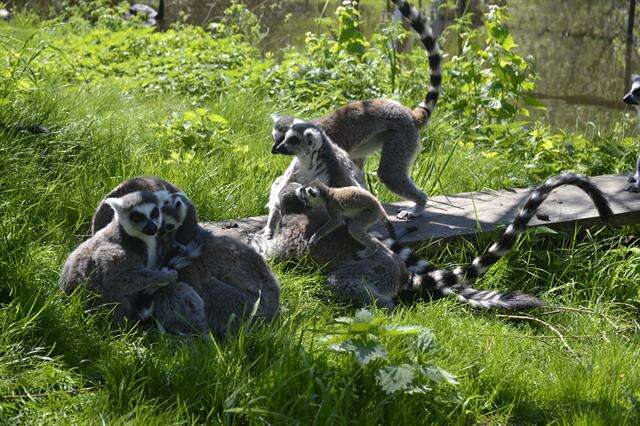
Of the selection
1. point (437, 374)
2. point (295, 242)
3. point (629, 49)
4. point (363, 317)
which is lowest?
point (629, 49)

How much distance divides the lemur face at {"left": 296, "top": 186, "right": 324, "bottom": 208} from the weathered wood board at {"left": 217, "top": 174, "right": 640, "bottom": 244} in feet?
1.87

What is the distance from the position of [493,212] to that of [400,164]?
30.3 inches

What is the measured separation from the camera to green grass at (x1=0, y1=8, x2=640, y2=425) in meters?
3.19

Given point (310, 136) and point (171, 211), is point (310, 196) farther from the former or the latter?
point (171, 211)

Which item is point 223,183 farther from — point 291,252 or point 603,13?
point 603,13

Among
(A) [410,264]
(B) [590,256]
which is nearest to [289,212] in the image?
(A) [410,264]

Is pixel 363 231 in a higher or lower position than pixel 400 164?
higher

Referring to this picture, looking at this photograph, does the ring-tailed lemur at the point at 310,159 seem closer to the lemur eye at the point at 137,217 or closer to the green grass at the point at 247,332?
the green grass at the point at 247,332

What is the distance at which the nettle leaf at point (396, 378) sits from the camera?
3207 millimetres

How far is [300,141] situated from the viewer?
221 inches

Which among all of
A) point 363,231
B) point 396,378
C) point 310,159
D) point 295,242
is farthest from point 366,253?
point 396,378

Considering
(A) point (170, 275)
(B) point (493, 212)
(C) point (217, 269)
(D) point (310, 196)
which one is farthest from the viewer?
(B) point (493, 212)

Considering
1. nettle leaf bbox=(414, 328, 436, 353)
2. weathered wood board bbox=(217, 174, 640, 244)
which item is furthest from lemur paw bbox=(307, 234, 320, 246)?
nettle leaf bbox=(414, 328, 436, 353)

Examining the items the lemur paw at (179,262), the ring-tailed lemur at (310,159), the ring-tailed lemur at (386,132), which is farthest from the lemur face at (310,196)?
the ring-tailed lemur at (386,132)
